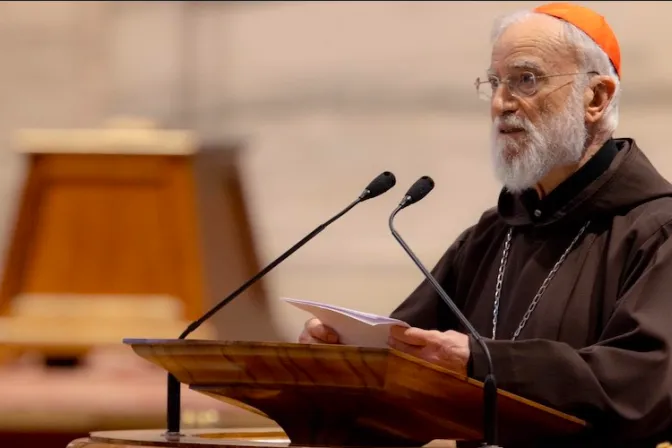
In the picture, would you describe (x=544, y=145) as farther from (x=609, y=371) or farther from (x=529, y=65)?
(x=609, y=371)

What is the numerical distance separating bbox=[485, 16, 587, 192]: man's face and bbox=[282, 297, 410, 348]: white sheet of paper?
843mm

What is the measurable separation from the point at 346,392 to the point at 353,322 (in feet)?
0.97

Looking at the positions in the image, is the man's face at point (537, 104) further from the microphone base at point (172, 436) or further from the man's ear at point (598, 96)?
the microphone base at point (172, 436)

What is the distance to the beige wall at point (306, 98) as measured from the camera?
25.3 feet

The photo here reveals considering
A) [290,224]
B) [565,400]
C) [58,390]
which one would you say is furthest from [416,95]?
[565,400]

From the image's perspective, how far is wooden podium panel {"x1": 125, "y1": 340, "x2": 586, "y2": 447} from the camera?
2623mm

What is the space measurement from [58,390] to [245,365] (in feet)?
8.28

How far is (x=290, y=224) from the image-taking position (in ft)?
25.6

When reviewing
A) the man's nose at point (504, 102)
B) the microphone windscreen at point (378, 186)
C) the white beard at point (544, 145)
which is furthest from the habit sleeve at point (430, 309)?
the microphone windscreen at point (378, 186)

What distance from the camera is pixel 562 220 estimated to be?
3732 mm

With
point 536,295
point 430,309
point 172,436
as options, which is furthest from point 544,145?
point 172,436

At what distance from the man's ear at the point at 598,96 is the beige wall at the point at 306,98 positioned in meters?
Result: 3.86

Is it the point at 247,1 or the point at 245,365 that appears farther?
the point at 247,1

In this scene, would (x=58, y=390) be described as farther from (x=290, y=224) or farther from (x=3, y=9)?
(x=3, y=9)
